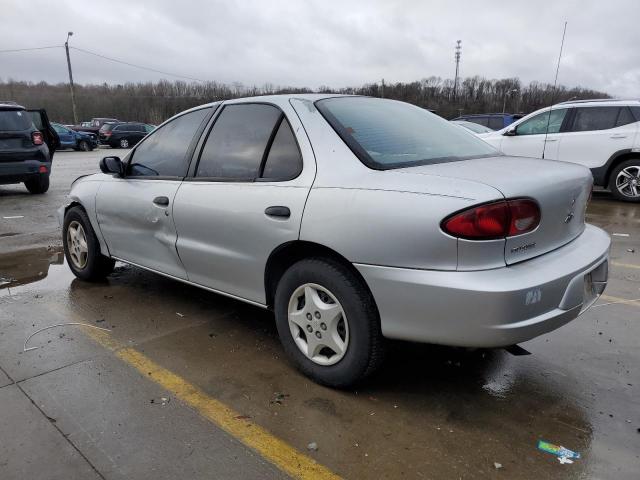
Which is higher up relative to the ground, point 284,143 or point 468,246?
point 284,143

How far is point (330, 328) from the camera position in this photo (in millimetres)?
2775

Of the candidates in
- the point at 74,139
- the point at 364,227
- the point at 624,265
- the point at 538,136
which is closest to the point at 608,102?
the point at 538,136

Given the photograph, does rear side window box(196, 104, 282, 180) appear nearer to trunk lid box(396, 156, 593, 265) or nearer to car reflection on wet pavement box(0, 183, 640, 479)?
trunk lid box(396, 156, 593, 265)

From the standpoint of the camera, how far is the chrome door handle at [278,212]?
2838 millimetres

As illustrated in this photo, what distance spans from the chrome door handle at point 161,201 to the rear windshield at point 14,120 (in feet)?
26.4

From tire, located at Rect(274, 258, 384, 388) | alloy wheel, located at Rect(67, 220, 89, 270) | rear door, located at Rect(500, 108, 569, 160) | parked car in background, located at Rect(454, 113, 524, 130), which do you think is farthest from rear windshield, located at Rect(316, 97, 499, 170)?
parked car in background, located at Rect(454, 113, 524, 130)

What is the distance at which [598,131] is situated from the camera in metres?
9.22

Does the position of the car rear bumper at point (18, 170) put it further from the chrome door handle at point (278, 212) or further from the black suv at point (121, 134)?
the black suv at point (121, 134)

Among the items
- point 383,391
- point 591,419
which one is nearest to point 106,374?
point 383,391

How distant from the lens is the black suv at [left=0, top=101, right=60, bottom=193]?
32.7 feet

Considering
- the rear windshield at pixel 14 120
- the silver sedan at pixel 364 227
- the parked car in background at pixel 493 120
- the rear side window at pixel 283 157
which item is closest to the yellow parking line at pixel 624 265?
the silver sedan at pixel 364 227

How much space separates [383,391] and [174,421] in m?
1.12

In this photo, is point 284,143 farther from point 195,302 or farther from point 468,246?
point 195,302

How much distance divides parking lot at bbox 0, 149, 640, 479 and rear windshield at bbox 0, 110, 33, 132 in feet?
24.0
